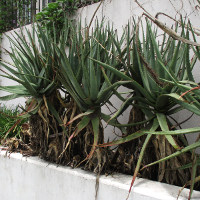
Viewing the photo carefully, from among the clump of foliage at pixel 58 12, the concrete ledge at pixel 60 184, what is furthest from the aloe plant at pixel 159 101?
the clump of foliage at pixel 58 12

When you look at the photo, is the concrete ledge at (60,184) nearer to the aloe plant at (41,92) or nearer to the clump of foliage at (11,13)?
the aloe plant at (41,92)

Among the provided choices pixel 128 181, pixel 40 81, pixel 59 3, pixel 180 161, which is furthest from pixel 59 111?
pixel 59 3

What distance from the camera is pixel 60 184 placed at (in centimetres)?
195

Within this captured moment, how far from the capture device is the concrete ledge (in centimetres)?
147

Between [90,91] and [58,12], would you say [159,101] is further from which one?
[58,12]

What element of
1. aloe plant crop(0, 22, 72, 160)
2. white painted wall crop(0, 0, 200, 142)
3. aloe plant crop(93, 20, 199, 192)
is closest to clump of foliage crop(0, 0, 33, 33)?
white painted wall crop(0, 0, 200, 142)

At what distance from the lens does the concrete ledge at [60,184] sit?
1.47 metres

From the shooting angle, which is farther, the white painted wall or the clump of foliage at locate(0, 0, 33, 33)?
the clump of foliage at locate(0, 0, 33, 33)

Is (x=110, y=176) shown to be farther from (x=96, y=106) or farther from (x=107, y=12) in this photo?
(x=107, y=12)

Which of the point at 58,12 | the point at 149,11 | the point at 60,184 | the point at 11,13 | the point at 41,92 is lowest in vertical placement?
the point at 60,184

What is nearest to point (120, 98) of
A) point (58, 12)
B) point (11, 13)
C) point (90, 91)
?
point (90, 91)

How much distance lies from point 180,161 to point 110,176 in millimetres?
456

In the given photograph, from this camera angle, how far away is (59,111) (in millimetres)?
2223

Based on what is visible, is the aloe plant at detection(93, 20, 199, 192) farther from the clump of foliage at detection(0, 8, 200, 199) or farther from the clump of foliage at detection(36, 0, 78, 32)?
the clump of foliage at detection(36, 0, 78, 32)
